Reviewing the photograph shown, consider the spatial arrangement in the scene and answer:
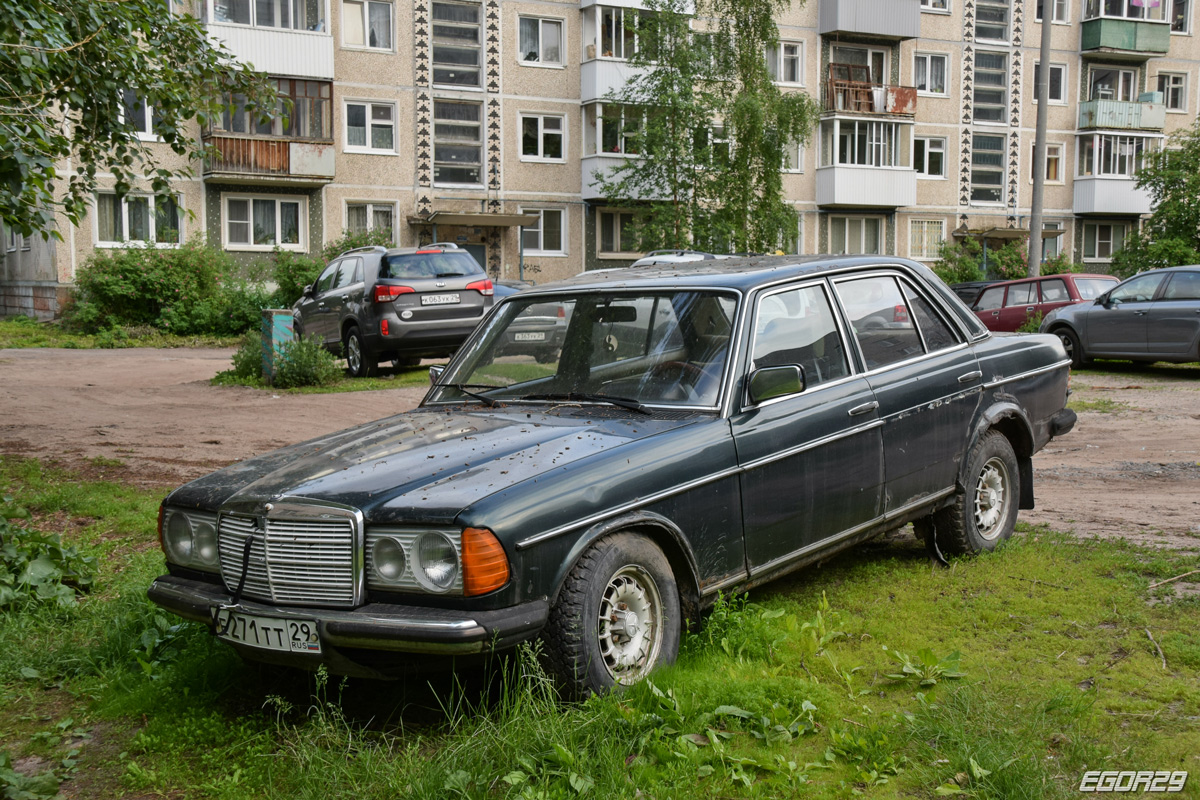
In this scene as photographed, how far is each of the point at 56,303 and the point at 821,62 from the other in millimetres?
27798

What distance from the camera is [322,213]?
34.7 m

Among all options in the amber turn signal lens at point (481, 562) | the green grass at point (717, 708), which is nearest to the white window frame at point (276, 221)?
the green grass at point (717, 708)

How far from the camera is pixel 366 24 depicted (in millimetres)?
35188

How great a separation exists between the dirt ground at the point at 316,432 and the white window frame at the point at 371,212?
17.0 meters

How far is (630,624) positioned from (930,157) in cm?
4358

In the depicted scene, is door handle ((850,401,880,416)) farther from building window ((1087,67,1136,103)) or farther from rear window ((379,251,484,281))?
building window ((1087,67,1136,103))

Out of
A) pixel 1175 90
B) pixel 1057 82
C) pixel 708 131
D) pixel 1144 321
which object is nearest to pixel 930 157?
pixel 1057 82

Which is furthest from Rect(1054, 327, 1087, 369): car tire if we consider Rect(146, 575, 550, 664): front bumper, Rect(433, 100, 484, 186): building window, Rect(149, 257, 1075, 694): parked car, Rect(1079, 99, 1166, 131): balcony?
Rect(1079, 99, 1166, 131): balcony

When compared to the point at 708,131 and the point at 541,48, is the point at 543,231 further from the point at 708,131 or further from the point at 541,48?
the point at 708,131

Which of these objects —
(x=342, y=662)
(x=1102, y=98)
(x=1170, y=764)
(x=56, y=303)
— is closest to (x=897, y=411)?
(x=1170, y=764)

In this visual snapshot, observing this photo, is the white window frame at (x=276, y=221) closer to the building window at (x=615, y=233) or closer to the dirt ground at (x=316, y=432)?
the building window at (x=615, y=233)

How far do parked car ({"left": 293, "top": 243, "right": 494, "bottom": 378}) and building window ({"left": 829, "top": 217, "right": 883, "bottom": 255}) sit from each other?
27742 mm

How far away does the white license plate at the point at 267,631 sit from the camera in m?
3.63

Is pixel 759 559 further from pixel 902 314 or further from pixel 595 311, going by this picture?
pixel 902 314
